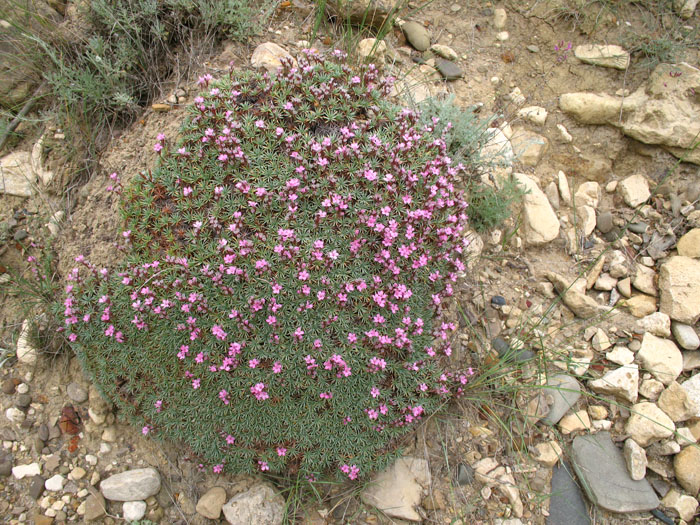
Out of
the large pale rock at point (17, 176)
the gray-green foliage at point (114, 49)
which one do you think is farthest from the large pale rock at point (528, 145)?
the large pale rock at point (17, 176)

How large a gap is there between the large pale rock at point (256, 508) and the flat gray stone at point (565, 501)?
2.11 m

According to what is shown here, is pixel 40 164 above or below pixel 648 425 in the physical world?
above

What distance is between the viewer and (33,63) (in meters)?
4.93

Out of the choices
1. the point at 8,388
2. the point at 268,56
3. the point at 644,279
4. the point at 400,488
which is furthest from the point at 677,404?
the point at 8,388

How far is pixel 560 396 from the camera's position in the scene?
165 inches

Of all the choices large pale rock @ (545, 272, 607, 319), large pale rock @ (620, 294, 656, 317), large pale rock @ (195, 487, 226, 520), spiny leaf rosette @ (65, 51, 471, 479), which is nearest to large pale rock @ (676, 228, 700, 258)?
large pale rock @ (620, 294, 656, 317)

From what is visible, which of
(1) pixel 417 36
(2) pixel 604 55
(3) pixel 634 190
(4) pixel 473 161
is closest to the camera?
(4) pixel 473 161

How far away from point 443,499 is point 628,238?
3.09 meters

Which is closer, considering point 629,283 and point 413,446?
point 413,446

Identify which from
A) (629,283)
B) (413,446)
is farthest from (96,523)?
(629,283)

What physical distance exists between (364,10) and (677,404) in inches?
189

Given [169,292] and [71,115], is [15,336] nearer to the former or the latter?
[169,292]

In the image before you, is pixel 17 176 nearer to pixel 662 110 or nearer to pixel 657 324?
pixel 657 324

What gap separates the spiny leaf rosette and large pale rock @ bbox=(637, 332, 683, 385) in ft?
5.39
